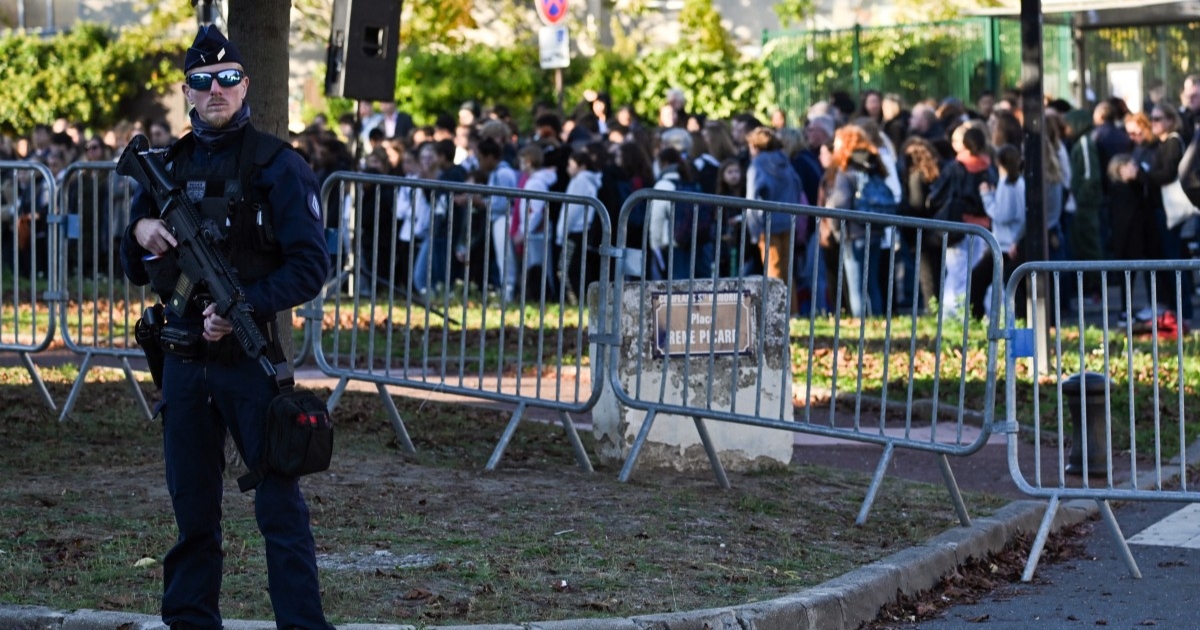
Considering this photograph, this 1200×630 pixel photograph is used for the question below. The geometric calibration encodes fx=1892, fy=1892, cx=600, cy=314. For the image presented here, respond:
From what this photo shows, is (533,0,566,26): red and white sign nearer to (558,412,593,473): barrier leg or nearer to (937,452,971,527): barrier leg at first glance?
(558,412,593,473): barrier leg

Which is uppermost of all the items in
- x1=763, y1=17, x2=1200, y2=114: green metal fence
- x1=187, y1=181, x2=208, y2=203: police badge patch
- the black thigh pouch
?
x1=763, y1=17, x2=1200, y2=114: green metal fence

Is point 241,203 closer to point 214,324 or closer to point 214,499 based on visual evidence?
point 214,324

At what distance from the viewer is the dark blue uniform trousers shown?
574 centimetres

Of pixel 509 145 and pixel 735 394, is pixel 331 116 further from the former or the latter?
pixel 735 394

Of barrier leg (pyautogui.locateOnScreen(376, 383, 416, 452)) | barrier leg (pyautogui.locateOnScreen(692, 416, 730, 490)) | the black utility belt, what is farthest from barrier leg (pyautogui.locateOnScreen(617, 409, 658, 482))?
the black utility belt

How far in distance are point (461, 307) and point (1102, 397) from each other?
5.12 m

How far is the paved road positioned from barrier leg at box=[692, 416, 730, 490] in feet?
5.38

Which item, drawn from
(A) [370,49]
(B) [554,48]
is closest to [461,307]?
(A) [370,49]

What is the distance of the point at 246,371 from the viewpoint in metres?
5.80

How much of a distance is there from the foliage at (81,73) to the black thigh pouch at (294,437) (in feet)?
97.4

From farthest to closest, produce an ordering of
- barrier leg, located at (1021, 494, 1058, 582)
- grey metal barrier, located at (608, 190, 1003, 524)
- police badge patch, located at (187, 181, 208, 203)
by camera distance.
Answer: grey metal barrier, located at (608, 190, 1003, 524)
barrier leg, located at (1021, 494, 1058, 582)
police badge patch, located at (187, 181, 208, 203)

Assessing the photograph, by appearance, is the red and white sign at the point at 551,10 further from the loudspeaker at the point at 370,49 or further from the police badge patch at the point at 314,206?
the police badge patch at the point at 314,206

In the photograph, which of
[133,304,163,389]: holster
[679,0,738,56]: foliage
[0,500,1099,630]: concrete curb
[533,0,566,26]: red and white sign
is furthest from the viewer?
[679,0,738,56]: foliage

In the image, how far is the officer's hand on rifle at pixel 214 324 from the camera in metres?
5.66
